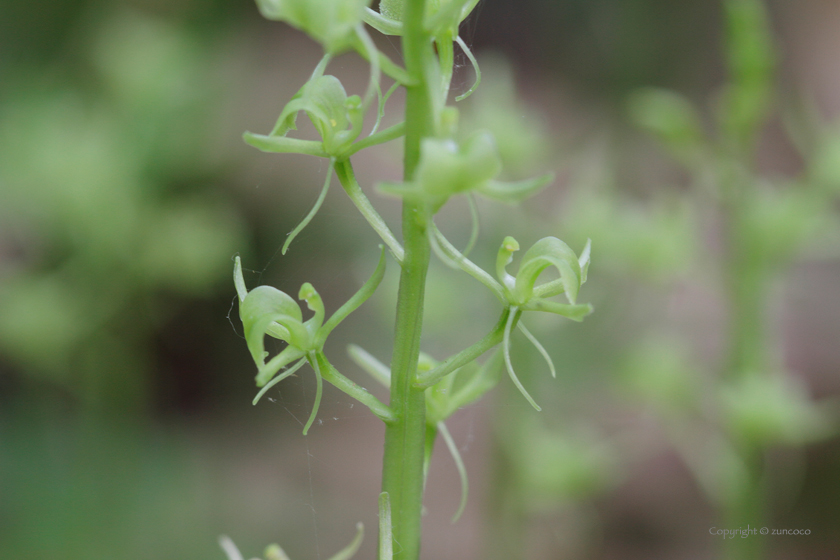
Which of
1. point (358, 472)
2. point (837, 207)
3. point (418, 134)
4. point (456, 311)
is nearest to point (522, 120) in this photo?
point (456, 311)

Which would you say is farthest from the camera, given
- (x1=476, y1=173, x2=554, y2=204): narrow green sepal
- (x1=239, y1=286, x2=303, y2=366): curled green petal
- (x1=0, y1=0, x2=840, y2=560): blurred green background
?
(x1=0, y1=0, x2=840, y2=560): blurred green background

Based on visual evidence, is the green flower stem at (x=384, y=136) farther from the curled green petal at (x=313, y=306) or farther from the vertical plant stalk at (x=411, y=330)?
the curled green petal at (x=313, y=306)

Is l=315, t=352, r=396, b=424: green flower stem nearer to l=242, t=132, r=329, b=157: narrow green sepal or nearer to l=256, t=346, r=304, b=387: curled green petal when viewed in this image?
l=256, t=346, r=304, b=387: curled green petal

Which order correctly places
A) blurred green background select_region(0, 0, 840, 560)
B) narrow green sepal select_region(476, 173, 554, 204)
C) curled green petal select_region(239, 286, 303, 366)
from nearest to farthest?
narrow green sepal select_region(476, 173, 554, 204), curled green petal select_region(239, 286, 303, 366), blurred green background select_region(0, 0, 840, 560)

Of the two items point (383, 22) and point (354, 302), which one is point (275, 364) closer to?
point (354, 302)

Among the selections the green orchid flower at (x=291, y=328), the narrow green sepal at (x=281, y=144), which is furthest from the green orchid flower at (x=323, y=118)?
the green orchid flower at (x=291, y=328)

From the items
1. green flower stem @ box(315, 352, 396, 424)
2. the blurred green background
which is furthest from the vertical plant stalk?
the blurred green background

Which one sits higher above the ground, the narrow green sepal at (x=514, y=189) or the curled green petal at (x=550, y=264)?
the narrow green sepal at (x=514, y=189)
